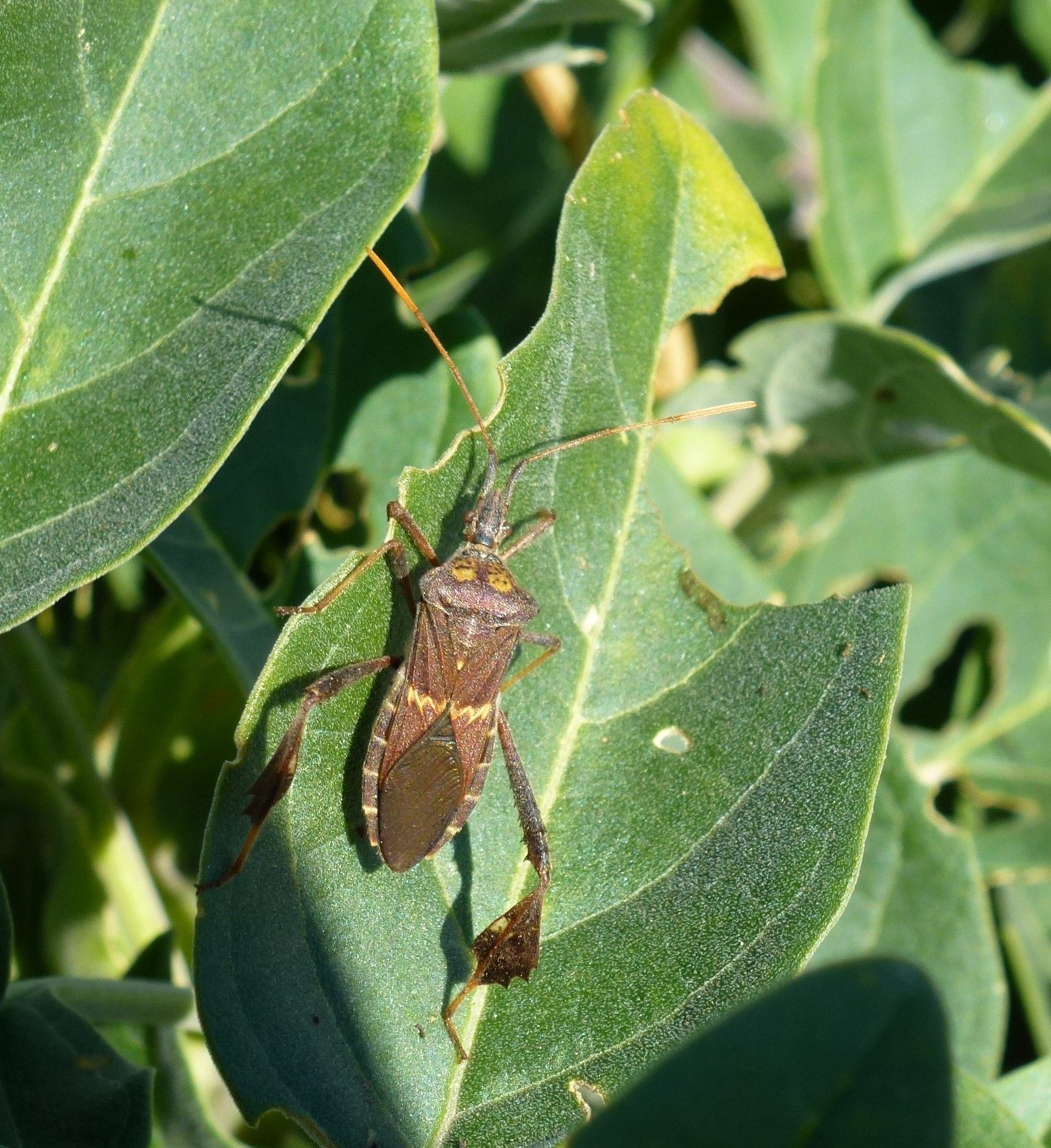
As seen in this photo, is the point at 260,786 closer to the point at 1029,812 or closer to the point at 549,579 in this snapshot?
the point at 549,579

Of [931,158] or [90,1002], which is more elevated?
[90,1002]

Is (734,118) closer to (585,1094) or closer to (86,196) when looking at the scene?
(86,196)

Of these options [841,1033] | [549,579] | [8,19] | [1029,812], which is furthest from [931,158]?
[841,1033]

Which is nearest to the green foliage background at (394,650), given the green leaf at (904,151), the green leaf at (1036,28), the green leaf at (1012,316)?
the green leaf at (904,151)

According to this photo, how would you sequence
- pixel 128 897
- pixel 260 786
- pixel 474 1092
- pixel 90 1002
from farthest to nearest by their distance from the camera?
pixel 128 897 → pixel 90 1002 → pixel 474 1092 → pixel 260 786

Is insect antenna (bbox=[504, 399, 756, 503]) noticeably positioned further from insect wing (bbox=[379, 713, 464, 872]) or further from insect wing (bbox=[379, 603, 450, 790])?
insect wing (bbox=[379, 713, 464, 872])

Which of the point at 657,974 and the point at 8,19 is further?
the point at 657,974

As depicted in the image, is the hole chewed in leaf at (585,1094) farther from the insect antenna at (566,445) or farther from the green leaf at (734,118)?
the green leaf at (734,118)
